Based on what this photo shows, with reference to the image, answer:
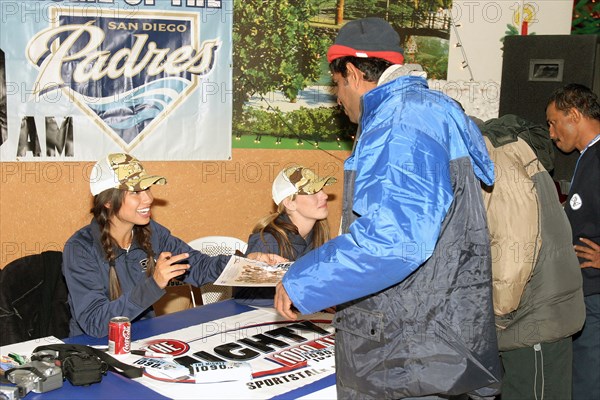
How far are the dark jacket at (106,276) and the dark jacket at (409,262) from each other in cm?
101

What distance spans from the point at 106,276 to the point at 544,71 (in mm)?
2927

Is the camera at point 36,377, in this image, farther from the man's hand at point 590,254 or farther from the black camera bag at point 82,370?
the man's hand at point 590,254

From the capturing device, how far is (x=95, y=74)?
12.3ft

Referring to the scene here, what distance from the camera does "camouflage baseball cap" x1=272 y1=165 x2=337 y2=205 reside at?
3.27 meters

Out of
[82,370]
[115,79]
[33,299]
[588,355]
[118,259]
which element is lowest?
[588,355]

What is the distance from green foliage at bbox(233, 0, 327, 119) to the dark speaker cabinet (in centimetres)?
120

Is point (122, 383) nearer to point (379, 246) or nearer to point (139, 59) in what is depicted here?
point (379, 246)

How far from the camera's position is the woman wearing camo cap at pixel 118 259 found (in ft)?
8.29

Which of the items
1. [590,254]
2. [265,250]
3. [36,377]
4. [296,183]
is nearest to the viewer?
[36,377]

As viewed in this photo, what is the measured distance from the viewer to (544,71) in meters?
4.26

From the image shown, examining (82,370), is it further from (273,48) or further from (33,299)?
(273,48)

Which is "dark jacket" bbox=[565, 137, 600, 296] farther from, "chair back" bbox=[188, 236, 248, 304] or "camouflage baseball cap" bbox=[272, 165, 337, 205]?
"chair back" bbox=[188, 236, 248, 304]

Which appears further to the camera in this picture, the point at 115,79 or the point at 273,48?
the point at 273,48

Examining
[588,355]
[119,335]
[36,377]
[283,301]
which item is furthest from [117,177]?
[588,355]
